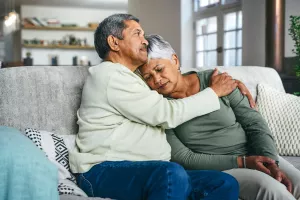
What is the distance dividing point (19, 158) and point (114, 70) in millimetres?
521

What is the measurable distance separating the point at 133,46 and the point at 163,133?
1.12ft

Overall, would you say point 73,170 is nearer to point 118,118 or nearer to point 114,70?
point 118,118

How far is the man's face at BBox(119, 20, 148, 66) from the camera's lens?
Answer: 165cm

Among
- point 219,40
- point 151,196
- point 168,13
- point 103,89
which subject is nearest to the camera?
point 151,196

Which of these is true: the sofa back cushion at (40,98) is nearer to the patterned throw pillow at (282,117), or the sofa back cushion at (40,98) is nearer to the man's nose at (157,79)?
the man's nose at (157,79)

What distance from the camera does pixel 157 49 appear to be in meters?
1.69

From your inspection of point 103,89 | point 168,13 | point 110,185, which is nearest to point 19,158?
point 110,185

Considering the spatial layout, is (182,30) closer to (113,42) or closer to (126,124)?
(113,42)

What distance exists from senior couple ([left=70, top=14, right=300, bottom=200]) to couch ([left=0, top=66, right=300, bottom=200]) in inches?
7.6

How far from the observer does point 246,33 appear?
17.0 feet

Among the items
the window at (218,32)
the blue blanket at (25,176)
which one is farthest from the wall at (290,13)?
the blue blanket at (25,176)

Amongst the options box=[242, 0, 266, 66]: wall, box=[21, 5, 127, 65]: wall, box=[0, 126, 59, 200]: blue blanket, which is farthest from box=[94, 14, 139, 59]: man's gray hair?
box=[21, 5, 127, 65]: wall

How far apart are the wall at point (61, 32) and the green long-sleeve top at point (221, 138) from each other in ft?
29.0

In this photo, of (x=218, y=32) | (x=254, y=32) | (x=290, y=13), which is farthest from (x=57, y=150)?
(x=218, y=32)
